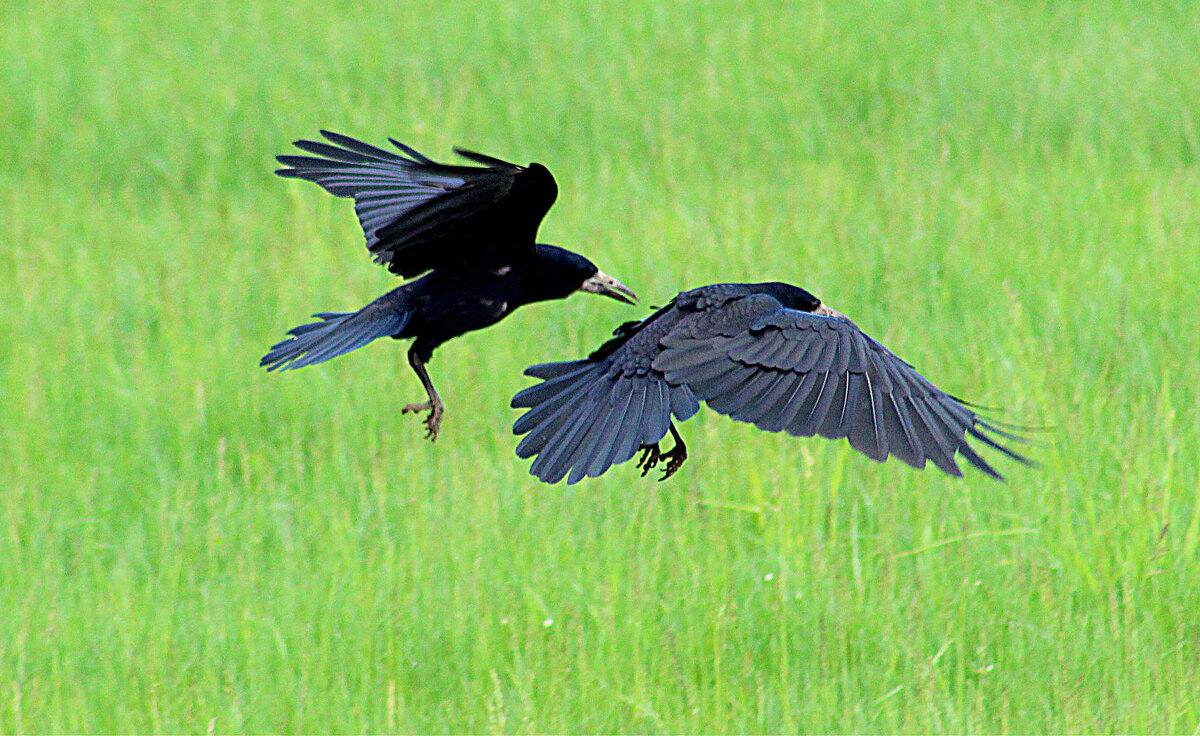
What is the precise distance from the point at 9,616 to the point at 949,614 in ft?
9.31

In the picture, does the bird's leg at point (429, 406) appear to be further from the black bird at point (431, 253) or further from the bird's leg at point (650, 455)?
the bird's leg at point (650, 455)

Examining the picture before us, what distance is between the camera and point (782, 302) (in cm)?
406

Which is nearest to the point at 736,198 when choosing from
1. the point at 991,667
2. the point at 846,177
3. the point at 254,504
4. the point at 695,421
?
the point at 846,177

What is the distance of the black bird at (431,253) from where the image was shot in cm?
378

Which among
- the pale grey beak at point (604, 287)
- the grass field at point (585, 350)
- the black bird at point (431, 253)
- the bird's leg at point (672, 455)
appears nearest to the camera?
the black bird at point (431, 253)

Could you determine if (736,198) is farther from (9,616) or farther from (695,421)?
(9,616)

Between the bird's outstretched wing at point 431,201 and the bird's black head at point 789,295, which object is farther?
the bird's black head at point 789,295

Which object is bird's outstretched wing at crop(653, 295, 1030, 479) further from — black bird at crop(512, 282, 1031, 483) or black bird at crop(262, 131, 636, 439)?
black bird at crop(262, 131, 636, 439)

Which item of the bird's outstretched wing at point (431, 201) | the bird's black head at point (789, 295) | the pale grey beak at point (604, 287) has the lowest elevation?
the bird's black head at point (789, 295)

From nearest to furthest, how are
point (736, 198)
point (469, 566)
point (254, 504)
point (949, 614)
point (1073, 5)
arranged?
point (949, 614) → point (469, 566) → point (254, 504) → point (736, 198) → point (1073, 5)

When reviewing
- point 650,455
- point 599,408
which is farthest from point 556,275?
point 599,408

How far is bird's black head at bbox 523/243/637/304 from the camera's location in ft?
13.8

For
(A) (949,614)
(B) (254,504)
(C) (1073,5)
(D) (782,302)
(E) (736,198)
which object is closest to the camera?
(D) (782,302)

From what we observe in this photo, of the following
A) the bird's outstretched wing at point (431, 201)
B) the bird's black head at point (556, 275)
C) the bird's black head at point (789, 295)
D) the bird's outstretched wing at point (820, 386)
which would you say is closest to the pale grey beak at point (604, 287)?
the bird's black head at point (556, 275)
